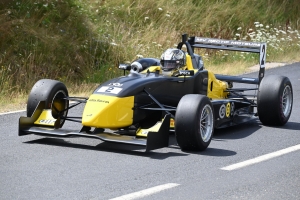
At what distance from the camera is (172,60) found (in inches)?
423

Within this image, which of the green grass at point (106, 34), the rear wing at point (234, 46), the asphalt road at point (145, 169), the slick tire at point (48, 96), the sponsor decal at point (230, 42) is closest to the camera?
the asphalt road at point (145, 169)

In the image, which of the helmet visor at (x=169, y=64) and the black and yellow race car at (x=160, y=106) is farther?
the helmet visor at (x=169, y=64)

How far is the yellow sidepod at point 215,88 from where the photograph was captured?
11484 millimetres

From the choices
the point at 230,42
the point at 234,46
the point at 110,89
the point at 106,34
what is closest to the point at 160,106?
the point at 110,89

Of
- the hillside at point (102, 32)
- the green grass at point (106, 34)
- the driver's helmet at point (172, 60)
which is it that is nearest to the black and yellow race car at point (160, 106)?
the driver's helmet at point (172, 60)

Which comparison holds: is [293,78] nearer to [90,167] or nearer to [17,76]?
[17,76]

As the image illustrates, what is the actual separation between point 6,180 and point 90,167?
1.05 metres

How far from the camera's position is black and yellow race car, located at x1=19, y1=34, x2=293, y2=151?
9297 mm

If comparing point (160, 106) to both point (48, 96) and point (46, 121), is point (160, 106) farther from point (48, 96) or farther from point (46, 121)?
point (48, 96)

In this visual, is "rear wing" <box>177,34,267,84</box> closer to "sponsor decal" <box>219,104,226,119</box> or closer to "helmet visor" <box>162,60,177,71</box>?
"helmet visor" <box>162,60,177,71</box>

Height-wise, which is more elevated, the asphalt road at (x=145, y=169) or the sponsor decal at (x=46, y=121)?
the sponsor decal at (x=46, y=121)

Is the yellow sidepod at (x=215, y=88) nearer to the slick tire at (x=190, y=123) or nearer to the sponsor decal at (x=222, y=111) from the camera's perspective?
the sponsor decal at (x=222, y=111)

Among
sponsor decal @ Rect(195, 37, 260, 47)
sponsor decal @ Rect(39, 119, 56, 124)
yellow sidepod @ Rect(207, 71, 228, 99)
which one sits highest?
sponsor decal @ Rect(195, 37, 260, 47)

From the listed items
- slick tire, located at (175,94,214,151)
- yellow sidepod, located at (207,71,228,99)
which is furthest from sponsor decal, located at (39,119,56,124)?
yellow sidepod, located at (207,71,228,99)
